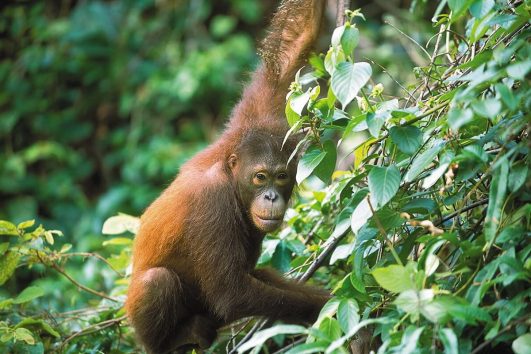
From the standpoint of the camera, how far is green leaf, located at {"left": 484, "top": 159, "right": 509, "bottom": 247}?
2.70 m

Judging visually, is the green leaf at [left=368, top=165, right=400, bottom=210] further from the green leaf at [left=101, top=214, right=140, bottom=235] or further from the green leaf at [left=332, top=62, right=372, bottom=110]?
the green leaf at [left=101, top=214, right=140, bottom=235]

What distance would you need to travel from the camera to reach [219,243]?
4160 mm

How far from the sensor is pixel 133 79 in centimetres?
1000

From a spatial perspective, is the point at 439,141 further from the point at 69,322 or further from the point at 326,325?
the point at 69,322

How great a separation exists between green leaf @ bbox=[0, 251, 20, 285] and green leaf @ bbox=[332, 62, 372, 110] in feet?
8.04

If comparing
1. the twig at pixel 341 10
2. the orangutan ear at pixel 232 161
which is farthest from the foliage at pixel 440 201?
the orangutan ear at pixel 232 161

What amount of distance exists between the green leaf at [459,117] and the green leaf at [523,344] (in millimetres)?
755

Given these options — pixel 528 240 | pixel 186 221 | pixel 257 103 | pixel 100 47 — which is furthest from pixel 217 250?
pixel 100 47

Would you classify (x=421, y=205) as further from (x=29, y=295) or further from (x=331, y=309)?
(x=29, y=295)

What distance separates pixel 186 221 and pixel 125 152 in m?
5.70

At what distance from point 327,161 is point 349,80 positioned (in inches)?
23.0

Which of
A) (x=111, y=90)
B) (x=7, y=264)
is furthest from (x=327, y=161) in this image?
(x=111, y=90)

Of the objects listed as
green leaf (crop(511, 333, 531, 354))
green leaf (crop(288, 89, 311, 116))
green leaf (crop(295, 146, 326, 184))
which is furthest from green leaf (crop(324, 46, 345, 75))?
green leaf (crop(511, 333, 531, 354))

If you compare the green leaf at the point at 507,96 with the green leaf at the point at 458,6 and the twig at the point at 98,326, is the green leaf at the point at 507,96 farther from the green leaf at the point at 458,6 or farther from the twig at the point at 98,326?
the twig at the point at 98,326
